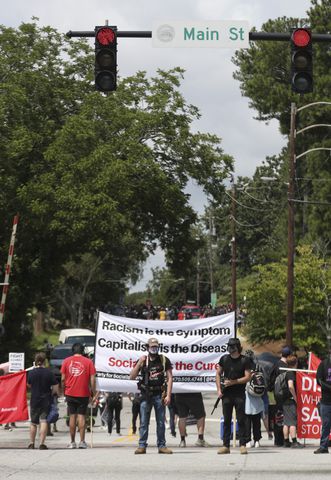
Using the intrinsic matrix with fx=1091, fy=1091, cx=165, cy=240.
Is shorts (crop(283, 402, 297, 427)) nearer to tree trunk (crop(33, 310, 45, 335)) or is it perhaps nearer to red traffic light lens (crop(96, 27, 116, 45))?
red traffic light lens (crop(96, 27, 116, 45))

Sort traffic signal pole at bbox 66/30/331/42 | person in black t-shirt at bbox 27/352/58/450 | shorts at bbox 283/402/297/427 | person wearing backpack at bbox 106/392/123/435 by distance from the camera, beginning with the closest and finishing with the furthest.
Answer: traffic signal pole at bbox 66/30/331/42, person in black t-shirt at bbox 27/352/58/450, shorts at bbox 283/402/297/427, person wearing backpack at bbox 106/392/123/435

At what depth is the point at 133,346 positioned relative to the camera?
1820cm

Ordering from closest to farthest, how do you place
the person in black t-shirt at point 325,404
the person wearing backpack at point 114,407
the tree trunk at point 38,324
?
the person in black t-shirt at point 325,404 < the person wearing backpack at point 114,407 < the tree trunk at point 38,324

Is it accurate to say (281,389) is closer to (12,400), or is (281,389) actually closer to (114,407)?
(12,400)

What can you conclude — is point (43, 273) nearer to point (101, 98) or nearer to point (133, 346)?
point (101, 98)

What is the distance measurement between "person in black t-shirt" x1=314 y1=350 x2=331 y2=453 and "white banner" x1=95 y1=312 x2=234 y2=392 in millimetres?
2256

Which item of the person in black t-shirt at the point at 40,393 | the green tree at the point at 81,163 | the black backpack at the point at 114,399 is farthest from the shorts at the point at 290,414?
the green tree at the point at 81,163

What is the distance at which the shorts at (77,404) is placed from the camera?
17.1 m

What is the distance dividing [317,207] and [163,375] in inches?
1854

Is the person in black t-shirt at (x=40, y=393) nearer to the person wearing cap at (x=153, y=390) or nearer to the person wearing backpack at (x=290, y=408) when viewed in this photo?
the person wearing cap at (x=153, y=390)

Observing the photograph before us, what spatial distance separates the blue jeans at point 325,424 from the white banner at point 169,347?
2.29 metres

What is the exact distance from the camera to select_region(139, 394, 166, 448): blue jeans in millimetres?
15945

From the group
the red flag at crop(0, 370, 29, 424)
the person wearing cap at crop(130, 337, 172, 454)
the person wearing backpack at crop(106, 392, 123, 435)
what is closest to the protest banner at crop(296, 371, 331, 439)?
the person wearing cap at crop(130, 337, 172, 454)

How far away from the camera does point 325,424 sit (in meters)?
16.2
